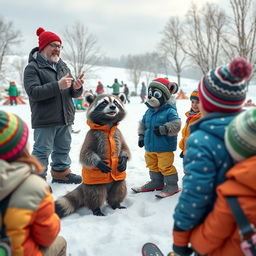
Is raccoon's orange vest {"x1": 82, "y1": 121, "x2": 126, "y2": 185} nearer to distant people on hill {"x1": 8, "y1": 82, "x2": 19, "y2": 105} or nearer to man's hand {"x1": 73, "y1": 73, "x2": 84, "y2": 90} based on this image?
man's hand {"x1": 73, "y1": 73, "x2": 84, "y2": 90}

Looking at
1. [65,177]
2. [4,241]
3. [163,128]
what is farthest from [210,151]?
[65,177]

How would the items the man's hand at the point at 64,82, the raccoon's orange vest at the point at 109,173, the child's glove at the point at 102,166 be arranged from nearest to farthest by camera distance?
the child's glove at the point at 102,166 < the raccoon's orange vest at the point at 109,173 < the man's hand at the point at 64,82

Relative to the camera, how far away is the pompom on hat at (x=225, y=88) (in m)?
1.33

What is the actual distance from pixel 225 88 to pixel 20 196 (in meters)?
1.28

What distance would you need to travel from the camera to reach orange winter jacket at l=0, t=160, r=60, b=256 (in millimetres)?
1325

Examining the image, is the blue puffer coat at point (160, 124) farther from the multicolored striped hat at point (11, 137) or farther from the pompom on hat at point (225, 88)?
the multicolored striped hat at point (11, 137)

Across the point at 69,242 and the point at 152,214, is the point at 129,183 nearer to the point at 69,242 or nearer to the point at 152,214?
the point at 152,214

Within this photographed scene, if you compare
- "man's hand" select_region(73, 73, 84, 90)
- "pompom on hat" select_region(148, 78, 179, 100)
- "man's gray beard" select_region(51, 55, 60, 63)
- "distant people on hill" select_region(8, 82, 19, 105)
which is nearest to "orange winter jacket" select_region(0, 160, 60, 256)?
"man's hand" select_region(73, 73, 84, 90)

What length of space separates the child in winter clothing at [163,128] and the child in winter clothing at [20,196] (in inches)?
79.9

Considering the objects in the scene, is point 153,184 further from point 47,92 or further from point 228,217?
point 228,217

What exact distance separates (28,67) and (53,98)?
513 mm

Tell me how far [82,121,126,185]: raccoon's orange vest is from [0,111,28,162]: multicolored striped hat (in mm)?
1486

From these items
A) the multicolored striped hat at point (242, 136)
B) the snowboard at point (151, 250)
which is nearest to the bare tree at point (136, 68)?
the snowboard at point (151, 250)

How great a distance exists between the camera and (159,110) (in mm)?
3361
